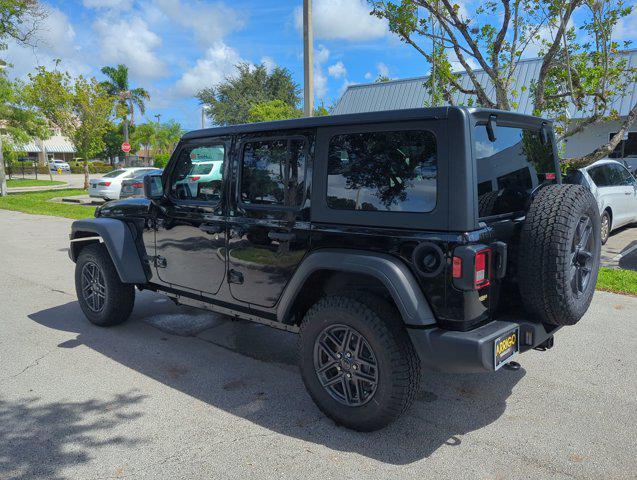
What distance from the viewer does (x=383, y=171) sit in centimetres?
308

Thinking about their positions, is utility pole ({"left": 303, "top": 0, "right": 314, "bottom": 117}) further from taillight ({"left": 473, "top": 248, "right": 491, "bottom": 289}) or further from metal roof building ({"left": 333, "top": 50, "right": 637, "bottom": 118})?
metal roof building ({"left": 333, "top": 50, "right": 637, "bottom": 118})

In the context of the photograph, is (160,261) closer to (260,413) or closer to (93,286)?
(93,286)

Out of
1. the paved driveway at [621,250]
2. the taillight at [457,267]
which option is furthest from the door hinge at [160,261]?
the paved driveway at [621,250]

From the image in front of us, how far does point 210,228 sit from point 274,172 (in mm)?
746

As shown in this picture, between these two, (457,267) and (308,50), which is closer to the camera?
(457,267)

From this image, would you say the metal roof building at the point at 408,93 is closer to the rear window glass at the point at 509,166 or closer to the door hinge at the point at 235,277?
the rear window glass at the point at 509,166

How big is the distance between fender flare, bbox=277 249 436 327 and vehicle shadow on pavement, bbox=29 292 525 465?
84cm

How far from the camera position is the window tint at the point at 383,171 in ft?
9.52

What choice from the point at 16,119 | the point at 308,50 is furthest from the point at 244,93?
the point at 308,50

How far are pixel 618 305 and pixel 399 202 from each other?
4.17 metres

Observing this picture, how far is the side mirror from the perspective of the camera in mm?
4449

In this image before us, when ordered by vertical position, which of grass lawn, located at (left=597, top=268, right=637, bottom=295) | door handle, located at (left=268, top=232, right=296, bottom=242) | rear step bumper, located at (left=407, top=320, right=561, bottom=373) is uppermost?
door handle, located at (left=268, top=232, right=296, bottom=242)

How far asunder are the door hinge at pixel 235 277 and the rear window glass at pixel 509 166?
1827 millimetres

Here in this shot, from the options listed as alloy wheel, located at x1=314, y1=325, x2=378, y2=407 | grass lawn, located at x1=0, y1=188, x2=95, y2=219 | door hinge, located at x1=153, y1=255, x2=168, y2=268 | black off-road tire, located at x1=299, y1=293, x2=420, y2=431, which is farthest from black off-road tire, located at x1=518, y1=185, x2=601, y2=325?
grass lawn, located at x1=0, y1=188, x2=95, y2=219
